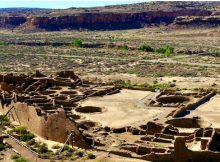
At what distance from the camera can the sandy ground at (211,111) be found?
48.8m

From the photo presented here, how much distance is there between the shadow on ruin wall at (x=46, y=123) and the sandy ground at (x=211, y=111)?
46.7 ft

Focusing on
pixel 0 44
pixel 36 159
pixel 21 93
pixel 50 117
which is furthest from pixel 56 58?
pixel 36 159

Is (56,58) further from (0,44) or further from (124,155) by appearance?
(124,155)

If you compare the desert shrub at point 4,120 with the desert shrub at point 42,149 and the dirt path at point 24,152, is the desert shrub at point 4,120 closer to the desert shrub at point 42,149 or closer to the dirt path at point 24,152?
the dirt path at point 24,152

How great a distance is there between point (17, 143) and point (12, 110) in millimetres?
12500

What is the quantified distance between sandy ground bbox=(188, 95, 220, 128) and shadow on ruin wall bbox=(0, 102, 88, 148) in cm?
1423

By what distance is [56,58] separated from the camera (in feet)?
379

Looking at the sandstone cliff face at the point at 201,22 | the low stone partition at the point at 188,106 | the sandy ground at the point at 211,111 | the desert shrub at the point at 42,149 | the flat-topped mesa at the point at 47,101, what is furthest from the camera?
the sandstone cliff face at the point at 201,22

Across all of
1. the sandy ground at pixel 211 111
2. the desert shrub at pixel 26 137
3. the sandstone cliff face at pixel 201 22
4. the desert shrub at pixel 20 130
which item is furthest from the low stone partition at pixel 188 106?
the sandstone cliff face at pixel 201 22

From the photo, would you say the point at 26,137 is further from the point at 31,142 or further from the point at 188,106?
the point at 188,106

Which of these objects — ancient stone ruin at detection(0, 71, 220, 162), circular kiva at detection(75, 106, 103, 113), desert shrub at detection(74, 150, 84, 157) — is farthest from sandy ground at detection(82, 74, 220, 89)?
desert shrub at detection(74, 150, 84, 157)

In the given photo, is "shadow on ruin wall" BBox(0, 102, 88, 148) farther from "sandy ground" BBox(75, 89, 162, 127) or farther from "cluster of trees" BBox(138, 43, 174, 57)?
"cluster of trees" BBox(138, 43, 174, 57)

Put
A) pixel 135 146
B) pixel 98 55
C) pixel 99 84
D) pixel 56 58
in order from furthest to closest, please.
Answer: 1. pixel 98 55
2. pixel 56 58
3. pixel 99 84
4. pixel 135 146

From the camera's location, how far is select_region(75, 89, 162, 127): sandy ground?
4909 centimetres
